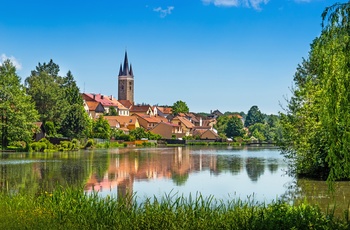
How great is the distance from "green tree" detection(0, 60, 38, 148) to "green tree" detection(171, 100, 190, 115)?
112501 mm

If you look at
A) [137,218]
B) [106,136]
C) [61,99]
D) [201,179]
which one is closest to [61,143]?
[61,99]

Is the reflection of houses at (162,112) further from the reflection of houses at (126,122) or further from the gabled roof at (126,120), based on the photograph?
the reflection of houses at (126,122)

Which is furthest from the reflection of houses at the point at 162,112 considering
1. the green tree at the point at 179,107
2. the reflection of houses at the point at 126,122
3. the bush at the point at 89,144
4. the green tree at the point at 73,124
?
the bush at the point at 89,144

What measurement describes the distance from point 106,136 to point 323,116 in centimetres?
7934

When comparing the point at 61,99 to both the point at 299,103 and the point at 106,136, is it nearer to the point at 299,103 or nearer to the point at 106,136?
the point at 106,136

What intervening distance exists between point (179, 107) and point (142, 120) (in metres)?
39.5

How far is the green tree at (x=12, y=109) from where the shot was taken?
5581cm

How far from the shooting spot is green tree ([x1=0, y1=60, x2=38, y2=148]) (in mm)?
55812

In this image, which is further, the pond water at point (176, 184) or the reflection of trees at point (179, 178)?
the reflection of trees at point (179, 178)

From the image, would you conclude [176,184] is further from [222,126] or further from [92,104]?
[222,126]

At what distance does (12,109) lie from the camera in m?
56.5

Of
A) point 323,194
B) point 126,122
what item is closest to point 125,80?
point 126,122

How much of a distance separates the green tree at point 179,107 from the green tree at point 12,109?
369ft

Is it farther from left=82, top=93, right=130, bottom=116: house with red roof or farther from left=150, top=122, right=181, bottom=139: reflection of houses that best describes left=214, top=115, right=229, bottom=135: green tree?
left=82, top=93, right=130, bottom=116: house with red roof
